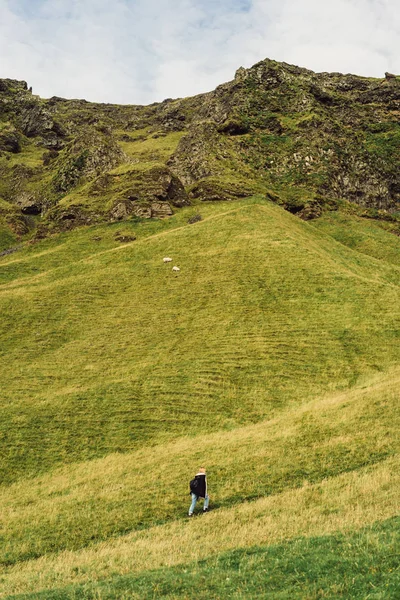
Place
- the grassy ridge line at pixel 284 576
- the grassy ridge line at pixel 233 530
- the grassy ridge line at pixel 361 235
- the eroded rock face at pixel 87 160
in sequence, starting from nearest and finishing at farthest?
the grassy ridge line at pixel 284 576 → the grassy ridge line at pixel 233 530 → the grassy ridge line at pixel 361 235 → the eroded rock face at pixel 87 160

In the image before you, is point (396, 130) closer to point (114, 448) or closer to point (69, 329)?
point (69, 329)

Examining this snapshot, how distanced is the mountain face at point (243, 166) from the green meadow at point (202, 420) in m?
27.1

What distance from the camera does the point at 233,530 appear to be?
70.8ft

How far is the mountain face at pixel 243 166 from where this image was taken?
343 ft

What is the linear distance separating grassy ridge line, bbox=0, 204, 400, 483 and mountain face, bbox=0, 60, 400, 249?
112ft

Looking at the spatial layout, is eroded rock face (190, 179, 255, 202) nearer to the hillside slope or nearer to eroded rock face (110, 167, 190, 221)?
the hillside slope

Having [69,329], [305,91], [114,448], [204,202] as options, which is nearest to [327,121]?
[305,91]

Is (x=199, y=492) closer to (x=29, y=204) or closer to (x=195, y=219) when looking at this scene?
(x=195, y=219)

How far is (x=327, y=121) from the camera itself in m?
143

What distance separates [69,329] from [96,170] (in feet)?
285

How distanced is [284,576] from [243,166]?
120 metres

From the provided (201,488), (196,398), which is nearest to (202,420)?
(196,398)

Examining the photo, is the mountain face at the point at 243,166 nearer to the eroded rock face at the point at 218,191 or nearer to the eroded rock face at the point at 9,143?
the eroded rock face at the point at 218,191

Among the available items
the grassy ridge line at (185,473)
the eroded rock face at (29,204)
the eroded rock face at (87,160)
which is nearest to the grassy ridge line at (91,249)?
the eroded rock face at (87,160)
